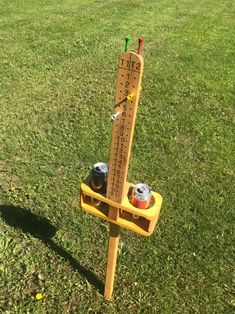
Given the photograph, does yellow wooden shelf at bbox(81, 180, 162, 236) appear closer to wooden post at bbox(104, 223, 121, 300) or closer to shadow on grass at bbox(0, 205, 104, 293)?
wooden post at bbox(104, 223, 121, 300)

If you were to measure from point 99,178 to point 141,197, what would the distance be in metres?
0.34

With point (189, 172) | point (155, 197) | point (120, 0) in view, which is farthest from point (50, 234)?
point (120, 0)

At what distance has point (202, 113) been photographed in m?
6.45

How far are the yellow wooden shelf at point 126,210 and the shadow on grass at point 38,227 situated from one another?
3.93 feet

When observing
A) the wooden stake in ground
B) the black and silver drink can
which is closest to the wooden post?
the wooden stake in ground

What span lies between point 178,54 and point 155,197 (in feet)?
20.9

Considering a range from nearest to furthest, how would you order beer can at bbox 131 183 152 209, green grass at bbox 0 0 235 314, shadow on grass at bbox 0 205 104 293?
1. beer can at bbox 131 183 152 209
2. green grass at bbox 0 0 235 314
3. shadow on grass at bbox 0 205 104 293

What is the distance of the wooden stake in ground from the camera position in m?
2.16

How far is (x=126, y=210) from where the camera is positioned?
2.68m

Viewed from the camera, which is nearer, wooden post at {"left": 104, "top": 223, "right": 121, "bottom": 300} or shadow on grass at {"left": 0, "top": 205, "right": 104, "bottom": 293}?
wooden post at {"left": 104, "top": 223, "right": 121, "bottom": 300}

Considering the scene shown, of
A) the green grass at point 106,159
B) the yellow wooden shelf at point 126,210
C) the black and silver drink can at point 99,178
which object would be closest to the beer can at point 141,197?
the yellow wooden shelf at point 126,210

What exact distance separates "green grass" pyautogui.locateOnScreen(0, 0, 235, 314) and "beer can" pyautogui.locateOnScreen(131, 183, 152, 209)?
4.52ft

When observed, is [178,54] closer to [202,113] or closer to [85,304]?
[202,113]

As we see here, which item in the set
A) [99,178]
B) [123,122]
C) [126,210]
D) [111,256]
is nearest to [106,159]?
[111,256]
